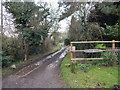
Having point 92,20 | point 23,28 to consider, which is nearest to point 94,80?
point 92,20

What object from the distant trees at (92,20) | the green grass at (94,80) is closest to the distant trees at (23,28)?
the distant trees at (92,20)

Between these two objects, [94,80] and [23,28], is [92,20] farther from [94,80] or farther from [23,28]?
[94,80]

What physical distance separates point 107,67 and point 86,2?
19.2 feet

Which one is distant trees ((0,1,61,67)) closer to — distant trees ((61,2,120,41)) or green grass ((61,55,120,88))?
distant trees ((61,2,120,41))

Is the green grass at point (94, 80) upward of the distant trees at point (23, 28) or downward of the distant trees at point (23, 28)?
downward

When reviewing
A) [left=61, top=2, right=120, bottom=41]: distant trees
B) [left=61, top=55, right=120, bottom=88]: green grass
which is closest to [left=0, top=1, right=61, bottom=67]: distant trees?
[left=61, top=2, right=120, bottom=41]: distant trees

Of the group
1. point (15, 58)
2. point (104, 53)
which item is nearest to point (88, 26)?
point (104, 53)

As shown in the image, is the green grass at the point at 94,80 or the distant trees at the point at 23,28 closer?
the green grass at the point at 94,80

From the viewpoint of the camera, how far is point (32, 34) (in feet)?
30.8

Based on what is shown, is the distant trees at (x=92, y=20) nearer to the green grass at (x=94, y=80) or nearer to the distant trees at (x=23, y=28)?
the distant trees at (x=23, y=28)

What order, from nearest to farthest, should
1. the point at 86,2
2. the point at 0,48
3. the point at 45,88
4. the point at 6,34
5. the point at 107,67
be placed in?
the point at 45,88
the point at 107,67
the point at 0,48
the point at 6,34
the point at 86,2

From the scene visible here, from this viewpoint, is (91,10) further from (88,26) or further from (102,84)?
(102,84)

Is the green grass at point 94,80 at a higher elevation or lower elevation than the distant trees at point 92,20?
lower

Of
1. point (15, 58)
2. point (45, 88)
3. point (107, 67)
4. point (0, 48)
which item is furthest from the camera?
point (15, 58)
